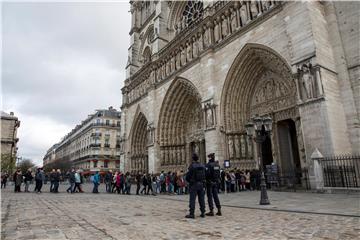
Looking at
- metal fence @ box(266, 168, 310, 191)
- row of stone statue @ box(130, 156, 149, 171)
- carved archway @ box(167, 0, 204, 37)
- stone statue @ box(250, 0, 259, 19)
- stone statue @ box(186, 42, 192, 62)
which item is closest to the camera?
metal fence @ box(266, 168, 310, 191)

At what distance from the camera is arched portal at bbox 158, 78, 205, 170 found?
20.0 meters

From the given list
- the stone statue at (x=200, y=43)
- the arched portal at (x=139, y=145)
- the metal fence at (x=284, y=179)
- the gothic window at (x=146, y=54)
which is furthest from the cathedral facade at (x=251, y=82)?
the gothic window at (x=146, y=54)

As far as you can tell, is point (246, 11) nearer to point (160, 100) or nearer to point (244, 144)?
point (244, 144)

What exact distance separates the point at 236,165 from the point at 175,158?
22.1 feet

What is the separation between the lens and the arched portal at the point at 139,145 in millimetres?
25188

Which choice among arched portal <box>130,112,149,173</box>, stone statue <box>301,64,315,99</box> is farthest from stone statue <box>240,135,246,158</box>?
arched portal <box>130,112,149,173</box>

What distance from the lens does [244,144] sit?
15.1 meters

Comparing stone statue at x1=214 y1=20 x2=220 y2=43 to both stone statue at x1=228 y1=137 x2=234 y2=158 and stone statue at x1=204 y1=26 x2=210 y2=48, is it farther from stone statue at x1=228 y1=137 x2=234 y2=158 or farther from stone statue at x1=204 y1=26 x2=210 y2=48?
stone statue at x1=228 y1=137 x2=234 y2=158

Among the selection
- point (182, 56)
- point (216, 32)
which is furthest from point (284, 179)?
point (182, 56)

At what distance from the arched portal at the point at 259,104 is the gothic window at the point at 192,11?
830 cm

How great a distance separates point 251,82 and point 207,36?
4.64 metres

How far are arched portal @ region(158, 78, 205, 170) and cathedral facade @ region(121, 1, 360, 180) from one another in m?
0.08

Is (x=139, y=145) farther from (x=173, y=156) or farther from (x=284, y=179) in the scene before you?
(x=284, y=179)

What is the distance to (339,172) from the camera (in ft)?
31.2
